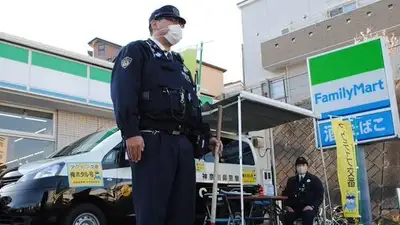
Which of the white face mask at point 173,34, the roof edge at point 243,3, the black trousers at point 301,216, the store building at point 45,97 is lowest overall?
the black trousers at point 301,216

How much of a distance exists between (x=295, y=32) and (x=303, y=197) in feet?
40.6

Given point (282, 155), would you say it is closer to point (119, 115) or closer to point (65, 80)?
point (65, 80)

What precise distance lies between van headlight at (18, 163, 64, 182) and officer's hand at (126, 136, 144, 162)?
3264mm

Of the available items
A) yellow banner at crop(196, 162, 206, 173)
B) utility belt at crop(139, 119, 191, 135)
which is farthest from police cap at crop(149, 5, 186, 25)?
yellow banner at crop(196, 162, 206, 173)

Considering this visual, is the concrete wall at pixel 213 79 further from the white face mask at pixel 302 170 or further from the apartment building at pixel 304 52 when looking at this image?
the white face mask at pixel 302 170

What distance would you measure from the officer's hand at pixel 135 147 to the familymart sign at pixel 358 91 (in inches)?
225

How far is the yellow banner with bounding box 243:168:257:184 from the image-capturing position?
7.37m

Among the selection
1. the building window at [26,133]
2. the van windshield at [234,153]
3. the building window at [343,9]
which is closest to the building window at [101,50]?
the building window at [26,133]

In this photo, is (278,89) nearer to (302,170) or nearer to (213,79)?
(213,79)

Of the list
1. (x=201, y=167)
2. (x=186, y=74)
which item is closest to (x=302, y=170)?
(x=201, y=167)

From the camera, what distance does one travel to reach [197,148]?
109 inches

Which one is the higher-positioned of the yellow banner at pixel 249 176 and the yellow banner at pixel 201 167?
the yellow banner at pixel 201 167

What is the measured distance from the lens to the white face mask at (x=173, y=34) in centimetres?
272

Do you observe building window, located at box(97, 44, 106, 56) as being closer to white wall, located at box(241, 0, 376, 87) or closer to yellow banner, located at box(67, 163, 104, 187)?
white wall, located at box(241, 0, 376, 87)
